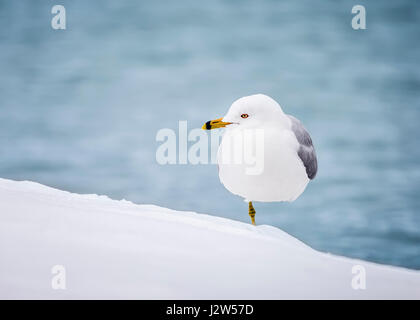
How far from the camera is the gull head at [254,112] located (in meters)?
3.28

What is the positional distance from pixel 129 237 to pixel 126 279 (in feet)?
1.47

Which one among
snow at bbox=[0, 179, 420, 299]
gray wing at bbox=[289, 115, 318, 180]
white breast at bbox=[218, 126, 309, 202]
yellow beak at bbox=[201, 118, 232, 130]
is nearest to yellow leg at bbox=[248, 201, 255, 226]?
snow at bbox=[0, 179, 420, 299]

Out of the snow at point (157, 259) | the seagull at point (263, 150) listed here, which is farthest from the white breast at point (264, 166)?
the snow at point (157, 259)

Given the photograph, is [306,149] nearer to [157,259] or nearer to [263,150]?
[263,150]

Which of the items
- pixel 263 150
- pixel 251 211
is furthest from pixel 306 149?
pixel 251 211

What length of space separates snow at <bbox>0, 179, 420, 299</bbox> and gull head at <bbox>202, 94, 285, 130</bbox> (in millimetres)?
642

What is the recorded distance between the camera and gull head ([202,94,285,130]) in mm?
3277

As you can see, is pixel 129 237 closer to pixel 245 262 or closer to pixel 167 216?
pixel 167 216

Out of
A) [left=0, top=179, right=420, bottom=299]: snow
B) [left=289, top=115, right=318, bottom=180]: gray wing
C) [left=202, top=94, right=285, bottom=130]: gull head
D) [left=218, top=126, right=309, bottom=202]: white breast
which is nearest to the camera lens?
[left=0, top=179, right=420, bottom=299]: snow

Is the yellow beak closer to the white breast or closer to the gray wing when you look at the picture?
the white breast

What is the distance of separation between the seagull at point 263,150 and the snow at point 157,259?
0.27 metres

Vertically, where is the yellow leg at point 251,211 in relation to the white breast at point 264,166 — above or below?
below

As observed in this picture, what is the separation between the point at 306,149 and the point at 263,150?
0.44 m

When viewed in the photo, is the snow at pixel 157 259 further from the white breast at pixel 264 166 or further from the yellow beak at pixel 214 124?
the yellow beak at pixel 214 124
